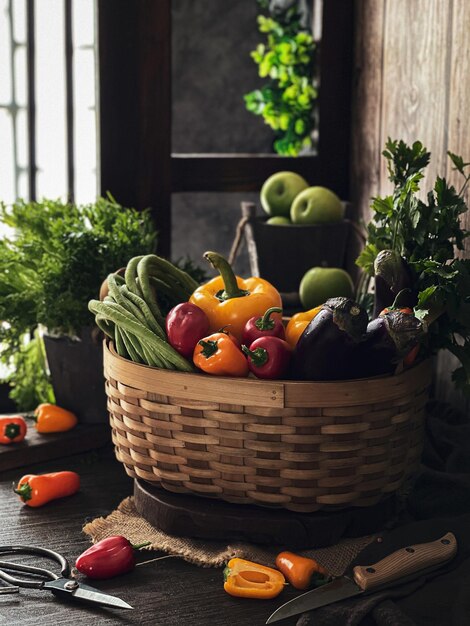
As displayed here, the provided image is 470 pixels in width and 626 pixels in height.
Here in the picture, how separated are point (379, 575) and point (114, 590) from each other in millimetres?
337

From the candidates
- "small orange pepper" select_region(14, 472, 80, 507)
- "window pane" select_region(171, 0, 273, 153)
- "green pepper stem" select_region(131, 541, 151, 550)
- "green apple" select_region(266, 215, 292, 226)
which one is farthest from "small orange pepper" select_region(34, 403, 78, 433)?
"window pane" select_region(171, 0, 273, 153)

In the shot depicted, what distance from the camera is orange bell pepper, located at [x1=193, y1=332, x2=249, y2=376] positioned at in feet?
4.06

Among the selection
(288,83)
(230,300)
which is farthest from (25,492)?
(288,83)

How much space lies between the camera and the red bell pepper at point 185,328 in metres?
1.28

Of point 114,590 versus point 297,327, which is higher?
point 297,327

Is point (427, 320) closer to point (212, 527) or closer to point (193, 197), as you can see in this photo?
point (212, 527)

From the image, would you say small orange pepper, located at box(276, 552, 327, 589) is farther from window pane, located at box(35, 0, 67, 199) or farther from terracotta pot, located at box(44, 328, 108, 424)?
window pane, located at box(35, 0, 67, 199)

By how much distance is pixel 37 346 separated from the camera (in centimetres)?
185

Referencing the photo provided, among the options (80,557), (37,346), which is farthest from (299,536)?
(37,346)

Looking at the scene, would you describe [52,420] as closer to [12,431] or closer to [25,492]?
[12,431]

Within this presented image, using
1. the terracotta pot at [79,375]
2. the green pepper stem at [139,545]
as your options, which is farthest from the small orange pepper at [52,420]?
the green pepper stem at [139,545]

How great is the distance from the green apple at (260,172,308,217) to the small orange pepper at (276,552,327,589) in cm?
92

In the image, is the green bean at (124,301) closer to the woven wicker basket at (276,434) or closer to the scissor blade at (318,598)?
the woven wicker basket at (276,434)

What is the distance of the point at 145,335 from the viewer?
1275mm
